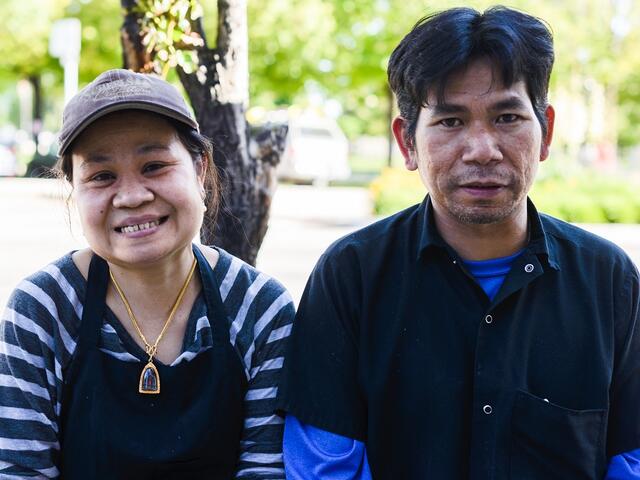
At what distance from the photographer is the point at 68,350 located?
89.3 inches

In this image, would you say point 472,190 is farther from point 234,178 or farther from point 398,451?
point 234,178

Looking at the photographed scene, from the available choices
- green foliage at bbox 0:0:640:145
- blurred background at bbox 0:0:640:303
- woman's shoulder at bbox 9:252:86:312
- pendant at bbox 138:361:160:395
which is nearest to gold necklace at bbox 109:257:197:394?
pendant at bbox 138:361:160:395

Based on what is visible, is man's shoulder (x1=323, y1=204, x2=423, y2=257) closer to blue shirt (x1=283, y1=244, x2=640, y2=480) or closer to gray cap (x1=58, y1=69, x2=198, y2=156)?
blue shirt (x1=283, y1=244, x2=640, y2=480)

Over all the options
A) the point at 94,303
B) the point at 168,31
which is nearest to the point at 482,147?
the point at 94,303

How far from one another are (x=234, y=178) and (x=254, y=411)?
135cm

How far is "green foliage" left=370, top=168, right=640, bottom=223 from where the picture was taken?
45.4 ft

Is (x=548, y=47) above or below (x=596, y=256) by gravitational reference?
above

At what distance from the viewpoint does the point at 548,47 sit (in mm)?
2281

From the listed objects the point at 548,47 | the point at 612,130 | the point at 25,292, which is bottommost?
the point at 25,292

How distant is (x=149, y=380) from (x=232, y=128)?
1.53 meters

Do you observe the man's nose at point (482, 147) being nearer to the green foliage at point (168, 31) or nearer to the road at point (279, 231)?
the green foliage at point (168, 31)

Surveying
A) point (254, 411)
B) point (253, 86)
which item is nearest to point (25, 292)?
point (254, 411)

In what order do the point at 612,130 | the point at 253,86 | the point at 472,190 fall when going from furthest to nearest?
the point at 612,130 < the point at 253,86 < the point at 472,190

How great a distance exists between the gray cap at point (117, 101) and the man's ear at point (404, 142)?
59 centimetres
